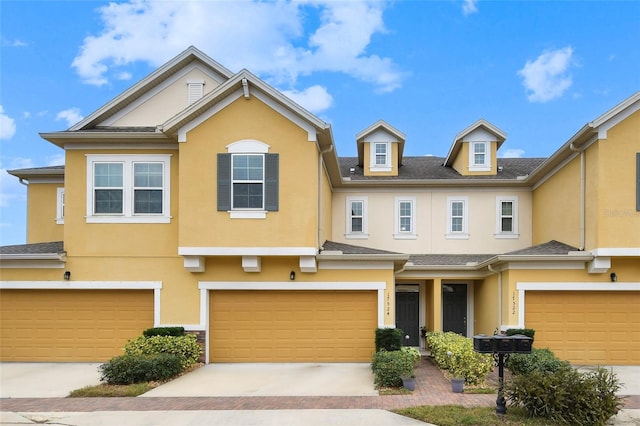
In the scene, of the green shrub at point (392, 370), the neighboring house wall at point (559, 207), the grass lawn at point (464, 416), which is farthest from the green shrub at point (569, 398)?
the neighboring house wall at point (559, 207)

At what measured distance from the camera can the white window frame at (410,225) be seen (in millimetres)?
20297

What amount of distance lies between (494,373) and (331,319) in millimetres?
4566

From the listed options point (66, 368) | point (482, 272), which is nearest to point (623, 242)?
point (482, 272)

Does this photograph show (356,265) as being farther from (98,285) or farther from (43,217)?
(43,217)

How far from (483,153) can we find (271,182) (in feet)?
33.1

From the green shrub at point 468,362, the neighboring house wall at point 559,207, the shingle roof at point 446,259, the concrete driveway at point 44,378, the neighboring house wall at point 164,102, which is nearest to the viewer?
the concrete driveway at point 44,378

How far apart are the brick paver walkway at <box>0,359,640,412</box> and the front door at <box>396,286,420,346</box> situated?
8.85 metres

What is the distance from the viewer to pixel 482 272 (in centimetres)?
1805

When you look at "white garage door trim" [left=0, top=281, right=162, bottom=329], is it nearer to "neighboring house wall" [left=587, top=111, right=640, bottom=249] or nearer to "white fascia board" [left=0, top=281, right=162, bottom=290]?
"white fascia board" [left=0, top=281, right=162, bottom=290]

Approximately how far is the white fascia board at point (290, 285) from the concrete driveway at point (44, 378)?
372cm

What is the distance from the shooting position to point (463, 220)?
20250mm

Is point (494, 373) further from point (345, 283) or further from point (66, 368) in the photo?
point (66, 368)

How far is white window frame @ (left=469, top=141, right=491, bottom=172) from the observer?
20562 mm

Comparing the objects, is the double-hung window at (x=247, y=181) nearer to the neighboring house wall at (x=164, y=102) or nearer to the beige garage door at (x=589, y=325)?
the neighboring house wall at (x=164, y=102)
